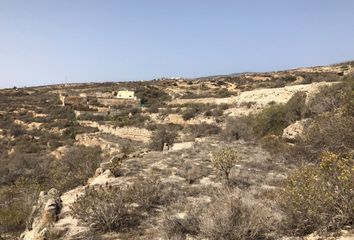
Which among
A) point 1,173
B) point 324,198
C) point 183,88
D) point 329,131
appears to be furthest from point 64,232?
point 183,88

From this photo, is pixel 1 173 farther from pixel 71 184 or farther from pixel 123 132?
pixel 123 132

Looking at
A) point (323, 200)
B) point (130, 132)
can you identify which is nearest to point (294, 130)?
point (323, 200)

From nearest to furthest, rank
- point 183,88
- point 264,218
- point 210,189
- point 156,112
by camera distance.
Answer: point 264,218 < point 210,189 < point 156,112 < point 183,88

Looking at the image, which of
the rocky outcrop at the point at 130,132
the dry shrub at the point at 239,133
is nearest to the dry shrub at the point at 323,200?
the dry shrub at the point at 239,133

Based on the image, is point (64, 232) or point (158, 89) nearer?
point (64, 232)

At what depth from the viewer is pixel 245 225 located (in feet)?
21.7

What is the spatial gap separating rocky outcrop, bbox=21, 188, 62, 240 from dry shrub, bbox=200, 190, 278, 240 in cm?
339

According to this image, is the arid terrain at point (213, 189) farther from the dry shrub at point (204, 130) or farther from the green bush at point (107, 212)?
the dry shrub at point (204, 130)

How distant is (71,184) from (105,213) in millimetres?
6129

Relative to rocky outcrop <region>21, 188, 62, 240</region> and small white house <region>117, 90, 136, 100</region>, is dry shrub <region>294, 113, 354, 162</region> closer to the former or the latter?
rocky outcrop <region>21, 188, 62, 240</region>

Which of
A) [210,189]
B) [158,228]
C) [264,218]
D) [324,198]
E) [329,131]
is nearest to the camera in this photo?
[324,198]

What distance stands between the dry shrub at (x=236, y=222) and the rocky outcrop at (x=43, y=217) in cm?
339

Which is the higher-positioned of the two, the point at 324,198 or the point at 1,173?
the point at 324,198

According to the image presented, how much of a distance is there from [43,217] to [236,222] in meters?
4.86
